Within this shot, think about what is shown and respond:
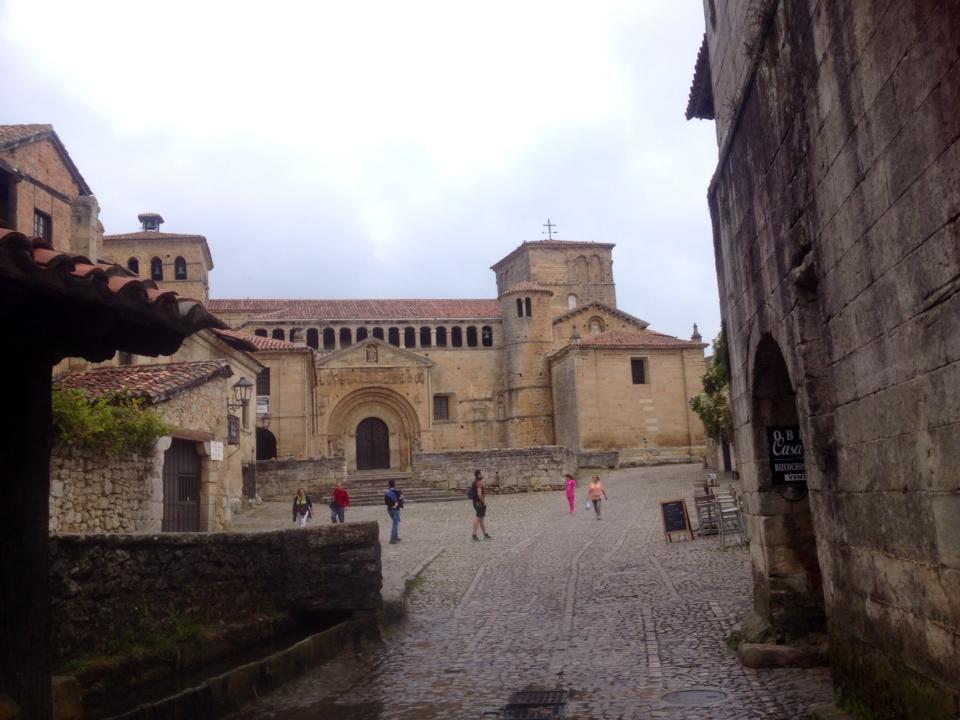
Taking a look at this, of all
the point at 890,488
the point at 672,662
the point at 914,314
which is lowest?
the point at 672,662

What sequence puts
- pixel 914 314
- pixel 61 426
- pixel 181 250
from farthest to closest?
1. pixel 181 250
2. pixel 61 426
3. pixel 914 314

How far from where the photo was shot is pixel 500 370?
5381cm

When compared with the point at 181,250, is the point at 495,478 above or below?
below

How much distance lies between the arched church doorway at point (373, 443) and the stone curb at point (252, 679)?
39.2 m

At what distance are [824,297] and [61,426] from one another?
10.4 m

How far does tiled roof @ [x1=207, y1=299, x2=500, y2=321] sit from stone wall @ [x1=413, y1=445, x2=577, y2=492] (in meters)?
21.7

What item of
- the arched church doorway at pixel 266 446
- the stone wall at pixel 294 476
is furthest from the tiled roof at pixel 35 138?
the arched church doorway at pixel 266 446

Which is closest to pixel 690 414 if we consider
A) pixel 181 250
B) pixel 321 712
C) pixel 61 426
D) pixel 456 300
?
pixel 456 300

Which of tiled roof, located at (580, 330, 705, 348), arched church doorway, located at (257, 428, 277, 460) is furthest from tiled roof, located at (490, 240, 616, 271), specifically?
arched church doorway, located at (257, 428, 277, 460)

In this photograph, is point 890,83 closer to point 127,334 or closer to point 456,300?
point 127,334

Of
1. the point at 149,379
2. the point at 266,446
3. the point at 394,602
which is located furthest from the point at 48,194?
the point at 266,446

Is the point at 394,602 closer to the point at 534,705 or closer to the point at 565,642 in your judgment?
the point at 565,642

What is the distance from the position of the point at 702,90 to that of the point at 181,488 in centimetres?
1236

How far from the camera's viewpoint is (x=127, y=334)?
445 centimetres
